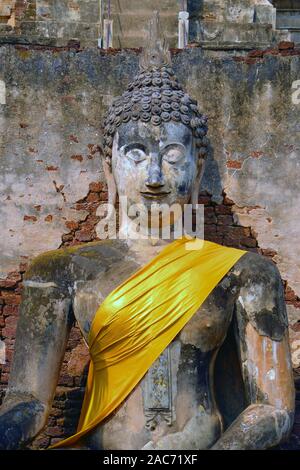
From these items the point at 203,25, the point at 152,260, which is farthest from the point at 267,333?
the point at 203,25

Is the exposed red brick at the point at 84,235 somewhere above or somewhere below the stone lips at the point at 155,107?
below

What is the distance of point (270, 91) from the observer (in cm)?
962

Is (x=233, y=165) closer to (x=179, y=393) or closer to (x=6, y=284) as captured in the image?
(x=6, y=284)

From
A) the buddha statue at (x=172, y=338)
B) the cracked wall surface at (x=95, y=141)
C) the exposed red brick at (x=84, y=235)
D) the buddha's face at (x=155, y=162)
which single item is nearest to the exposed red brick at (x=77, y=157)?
the cracked wall surface at (x=95, y=141)

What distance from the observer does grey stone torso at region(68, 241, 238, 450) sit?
7.83 metres

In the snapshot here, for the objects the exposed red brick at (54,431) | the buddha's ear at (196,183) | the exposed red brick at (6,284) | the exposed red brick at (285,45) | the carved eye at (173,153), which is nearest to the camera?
the carved eye at (173,153)

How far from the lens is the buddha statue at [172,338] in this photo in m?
7.84

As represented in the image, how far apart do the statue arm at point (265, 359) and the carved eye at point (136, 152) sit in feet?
2.94

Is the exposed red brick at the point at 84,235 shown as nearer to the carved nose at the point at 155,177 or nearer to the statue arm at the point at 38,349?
the statue arm at the point at 38,349

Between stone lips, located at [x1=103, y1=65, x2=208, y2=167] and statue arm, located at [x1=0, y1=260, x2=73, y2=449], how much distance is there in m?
0.88

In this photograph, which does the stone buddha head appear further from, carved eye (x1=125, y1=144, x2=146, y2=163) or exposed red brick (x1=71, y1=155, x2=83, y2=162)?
exposed red brick (x1=71, y1=155, x2=83, y2=162)

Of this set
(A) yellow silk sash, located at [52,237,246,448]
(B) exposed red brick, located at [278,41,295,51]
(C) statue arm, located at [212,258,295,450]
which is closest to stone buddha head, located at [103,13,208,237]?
(A) yellow silk sash, located at [52,237,246,448]
